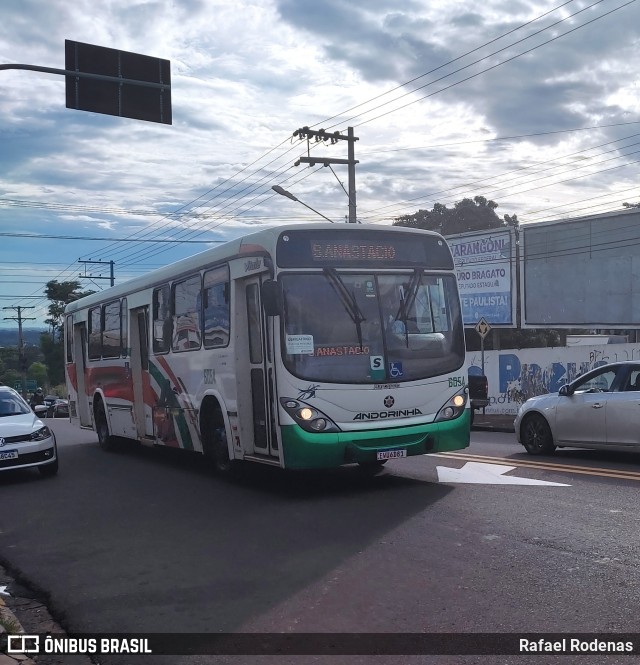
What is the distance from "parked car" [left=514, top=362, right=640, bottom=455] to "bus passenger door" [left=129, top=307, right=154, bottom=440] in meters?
6.25

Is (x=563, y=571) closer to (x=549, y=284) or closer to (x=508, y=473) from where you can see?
(x=508, y=473)

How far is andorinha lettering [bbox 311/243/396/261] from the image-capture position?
969cm

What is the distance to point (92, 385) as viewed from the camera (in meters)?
17.9

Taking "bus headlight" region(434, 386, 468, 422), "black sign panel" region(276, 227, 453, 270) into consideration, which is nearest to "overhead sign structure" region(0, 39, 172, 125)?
"black sign panel" region(276, 227, 453, 270)

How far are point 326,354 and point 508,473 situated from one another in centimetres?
312

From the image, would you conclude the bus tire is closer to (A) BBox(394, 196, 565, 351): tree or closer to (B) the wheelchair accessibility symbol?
(B) the wheelchair accessibility symbol

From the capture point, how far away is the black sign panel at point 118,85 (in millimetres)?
11570

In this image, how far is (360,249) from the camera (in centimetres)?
986

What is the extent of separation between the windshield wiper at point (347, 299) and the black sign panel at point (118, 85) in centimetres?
422

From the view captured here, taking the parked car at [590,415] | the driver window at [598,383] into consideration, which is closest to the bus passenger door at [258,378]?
the parked car at [590,415]

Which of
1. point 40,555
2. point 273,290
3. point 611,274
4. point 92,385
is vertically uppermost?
point 611,274

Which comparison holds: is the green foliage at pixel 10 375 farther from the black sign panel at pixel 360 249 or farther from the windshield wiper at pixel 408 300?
the windshield wiper at pixel 408 300

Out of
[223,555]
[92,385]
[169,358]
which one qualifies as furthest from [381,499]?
[92,385]

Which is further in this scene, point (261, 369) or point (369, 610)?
point (261, 369)
